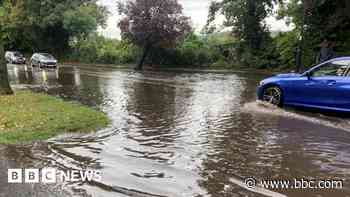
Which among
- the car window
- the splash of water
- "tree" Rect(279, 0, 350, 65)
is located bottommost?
the splash of water

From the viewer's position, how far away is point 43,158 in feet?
25.0

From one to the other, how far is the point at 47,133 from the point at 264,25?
2920cm

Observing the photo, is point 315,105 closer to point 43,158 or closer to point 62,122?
point 62,122

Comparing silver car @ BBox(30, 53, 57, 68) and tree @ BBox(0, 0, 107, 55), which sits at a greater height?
tree @ BBox(0, 0, 107, 55)

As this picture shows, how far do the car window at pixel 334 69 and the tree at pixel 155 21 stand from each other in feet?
81.5

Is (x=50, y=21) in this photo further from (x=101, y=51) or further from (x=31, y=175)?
(x=31, y=175)

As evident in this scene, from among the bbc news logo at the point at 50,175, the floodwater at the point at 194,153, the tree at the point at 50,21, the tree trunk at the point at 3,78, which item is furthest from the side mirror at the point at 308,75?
the tree at the point at 50,21

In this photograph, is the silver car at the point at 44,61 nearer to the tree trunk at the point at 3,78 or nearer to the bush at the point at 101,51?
the bush at the point at 101,51

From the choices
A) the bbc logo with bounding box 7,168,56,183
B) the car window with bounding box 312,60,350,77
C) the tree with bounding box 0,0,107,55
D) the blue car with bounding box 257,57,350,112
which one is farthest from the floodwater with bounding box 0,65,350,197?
the tree with bounding box 0,0,107,55

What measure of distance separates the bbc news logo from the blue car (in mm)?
6866

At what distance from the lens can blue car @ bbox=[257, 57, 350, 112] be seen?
11.3 metres

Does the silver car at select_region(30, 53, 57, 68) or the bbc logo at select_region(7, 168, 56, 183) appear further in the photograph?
the silver car at select_region(30, 53, 57, 68)

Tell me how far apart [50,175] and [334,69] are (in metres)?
7.93

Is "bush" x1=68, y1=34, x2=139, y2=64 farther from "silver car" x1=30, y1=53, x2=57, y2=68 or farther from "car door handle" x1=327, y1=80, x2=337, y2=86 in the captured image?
"car door handle" x1=327, y1=80, x2=337, y2=86
